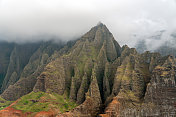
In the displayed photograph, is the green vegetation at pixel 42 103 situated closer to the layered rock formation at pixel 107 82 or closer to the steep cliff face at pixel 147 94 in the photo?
the layered rock formation at pixel 107 82

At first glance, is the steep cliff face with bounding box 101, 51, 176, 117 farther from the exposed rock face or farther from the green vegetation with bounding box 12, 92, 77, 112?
the green vegetation with bounding box 12, 92, 77, 112

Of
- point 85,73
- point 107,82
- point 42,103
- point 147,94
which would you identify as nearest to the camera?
point 147,94

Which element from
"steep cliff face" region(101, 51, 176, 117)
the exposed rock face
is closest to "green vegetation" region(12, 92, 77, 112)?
the exposed rock face

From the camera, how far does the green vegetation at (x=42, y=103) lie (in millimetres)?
104688

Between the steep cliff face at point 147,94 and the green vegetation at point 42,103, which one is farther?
the green vegetation at point 42,103

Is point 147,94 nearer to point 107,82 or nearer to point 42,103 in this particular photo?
point 107,82

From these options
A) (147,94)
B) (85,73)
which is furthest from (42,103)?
(147,94)

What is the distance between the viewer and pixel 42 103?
10762cm

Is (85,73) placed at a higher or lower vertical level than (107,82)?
higher

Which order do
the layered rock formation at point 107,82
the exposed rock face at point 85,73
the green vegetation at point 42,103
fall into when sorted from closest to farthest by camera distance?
the layered rock formation at point 107,82
the green vegetation at point 42,103
the exposed rock face at point 85,73

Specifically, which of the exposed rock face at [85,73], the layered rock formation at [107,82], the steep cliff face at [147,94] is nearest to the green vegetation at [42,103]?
the layered rock formation at [107,82]

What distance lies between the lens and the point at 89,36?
178375mm

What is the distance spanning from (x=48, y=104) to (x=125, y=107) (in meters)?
51.4

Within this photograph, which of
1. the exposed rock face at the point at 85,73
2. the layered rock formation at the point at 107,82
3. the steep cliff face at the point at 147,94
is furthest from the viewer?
the exposed rock face at the point at 85,73
